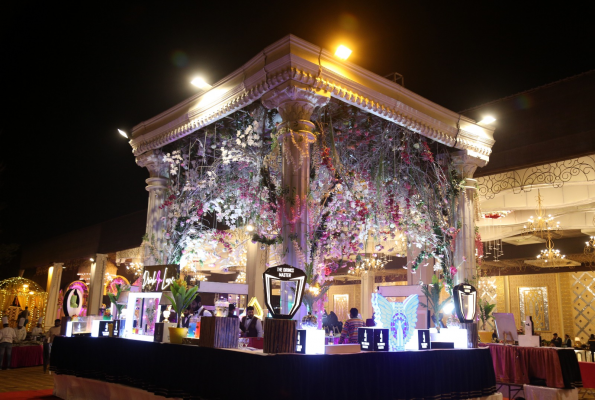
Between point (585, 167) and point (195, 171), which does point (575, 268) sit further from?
point (195, 171)

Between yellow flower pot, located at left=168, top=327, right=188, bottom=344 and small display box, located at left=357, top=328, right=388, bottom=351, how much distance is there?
6.71 ft

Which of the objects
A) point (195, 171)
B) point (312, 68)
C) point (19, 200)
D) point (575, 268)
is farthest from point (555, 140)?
point (19, 200)

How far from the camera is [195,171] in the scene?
29.3 feet

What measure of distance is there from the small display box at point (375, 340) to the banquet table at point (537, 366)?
393 cm

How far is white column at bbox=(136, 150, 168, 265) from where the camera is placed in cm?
879

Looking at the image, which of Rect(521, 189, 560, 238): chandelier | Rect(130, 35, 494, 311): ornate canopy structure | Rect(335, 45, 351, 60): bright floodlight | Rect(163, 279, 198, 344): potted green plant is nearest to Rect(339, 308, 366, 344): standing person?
Rect(130, 35, 494, 311): ornate canopy structure

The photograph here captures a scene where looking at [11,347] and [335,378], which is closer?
[335,378]

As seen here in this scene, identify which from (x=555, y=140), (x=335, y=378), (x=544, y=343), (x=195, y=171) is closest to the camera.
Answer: (x=335, y=378)

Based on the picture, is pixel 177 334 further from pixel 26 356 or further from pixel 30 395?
pixel 26 356

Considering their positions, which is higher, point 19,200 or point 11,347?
point 19,200

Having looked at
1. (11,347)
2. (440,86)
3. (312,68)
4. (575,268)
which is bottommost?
(11,347)

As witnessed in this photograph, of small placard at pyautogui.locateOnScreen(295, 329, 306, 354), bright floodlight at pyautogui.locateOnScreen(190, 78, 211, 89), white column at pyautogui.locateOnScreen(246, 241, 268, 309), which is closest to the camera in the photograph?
small placard at pyautogui.locateOnScreen(295, 329, 306, 354)

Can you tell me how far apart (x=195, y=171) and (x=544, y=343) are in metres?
11.7

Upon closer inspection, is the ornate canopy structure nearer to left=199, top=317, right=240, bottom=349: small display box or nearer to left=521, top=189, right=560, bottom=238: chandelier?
left=199, top=317, right=240, bottom=349: small display box
